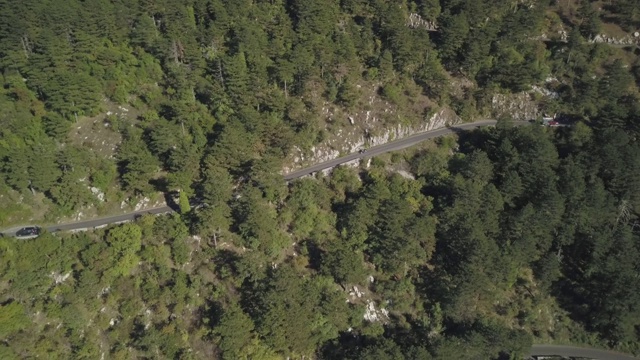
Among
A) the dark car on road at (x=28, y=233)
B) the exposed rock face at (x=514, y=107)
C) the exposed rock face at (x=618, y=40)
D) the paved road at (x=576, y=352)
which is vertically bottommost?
the paved road at (x=576, y=352)

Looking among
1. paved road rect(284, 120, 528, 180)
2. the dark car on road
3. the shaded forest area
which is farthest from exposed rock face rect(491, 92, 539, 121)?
the dark car on road

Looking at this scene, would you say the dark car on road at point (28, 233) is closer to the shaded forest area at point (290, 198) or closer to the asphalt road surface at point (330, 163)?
the asphalt road surface at point (330, 163)

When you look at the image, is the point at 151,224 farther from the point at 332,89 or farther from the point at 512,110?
the point at 512,110

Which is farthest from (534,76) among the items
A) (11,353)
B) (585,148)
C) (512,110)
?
(11,353)

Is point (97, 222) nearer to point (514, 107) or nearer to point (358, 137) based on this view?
point (358, 137)

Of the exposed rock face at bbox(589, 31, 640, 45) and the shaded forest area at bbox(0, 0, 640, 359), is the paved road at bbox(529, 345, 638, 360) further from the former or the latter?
the exposed rock face at bbox(589, 31, 640, 45)

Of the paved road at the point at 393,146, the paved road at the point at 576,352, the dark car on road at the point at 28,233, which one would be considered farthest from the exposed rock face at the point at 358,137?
the paved road at the point at 576,352

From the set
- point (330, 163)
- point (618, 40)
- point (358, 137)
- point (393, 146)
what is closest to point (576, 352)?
point (393, 146)
